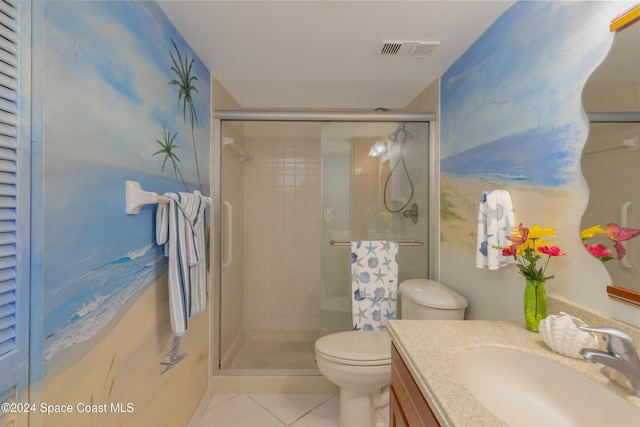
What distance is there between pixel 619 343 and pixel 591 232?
379 mm

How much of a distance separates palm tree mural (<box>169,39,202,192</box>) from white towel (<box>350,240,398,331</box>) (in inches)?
48.3

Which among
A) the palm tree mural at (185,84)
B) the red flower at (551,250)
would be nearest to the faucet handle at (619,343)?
the red flower at (551,250)

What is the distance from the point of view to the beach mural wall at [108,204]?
0.79 meters

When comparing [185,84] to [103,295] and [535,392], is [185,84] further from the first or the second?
[535,392]

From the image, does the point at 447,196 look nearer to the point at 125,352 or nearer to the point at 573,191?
the point at 573,191

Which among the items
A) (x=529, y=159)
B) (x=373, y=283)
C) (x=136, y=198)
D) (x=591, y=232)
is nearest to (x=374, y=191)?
(x=373, y=283)

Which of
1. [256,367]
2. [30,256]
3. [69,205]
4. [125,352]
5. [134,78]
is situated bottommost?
[256,367]

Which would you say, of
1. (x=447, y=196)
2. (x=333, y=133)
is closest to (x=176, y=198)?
(x=333, y=133)

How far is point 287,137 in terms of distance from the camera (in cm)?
302

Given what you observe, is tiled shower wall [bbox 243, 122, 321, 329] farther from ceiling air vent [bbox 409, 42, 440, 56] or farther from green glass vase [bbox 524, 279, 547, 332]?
green glass vase [bbox 524, 279, 547, 332]

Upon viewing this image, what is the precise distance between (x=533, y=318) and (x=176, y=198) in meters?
1.53

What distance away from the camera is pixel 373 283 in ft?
6.32

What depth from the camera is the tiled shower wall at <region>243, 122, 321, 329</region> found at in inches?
119

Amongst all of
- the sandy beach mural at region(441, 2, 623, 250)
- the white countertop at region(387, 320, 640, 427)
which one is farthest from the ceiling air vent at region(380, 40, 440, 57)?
the white countertop at region(387, 320, 640, 427)
